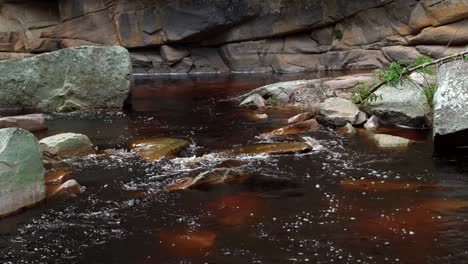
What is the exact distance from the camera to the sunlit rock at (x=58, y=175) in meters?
6.69

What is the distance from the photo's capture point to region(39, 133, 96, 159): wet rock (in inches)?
316

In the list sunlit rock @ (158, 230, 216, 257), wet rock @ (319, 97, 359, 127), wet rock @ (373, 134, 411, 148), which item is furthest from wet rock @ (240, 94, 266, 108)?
sunlit rock @ (158, 230, 216, 257)

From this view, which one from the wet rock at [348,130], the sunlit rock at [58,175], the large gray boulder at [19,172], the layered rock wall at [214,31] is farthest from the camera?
the layered rock wall at [214,31]

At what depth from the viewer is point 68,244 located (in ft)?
15.4

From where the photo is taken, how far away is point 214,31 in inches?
858

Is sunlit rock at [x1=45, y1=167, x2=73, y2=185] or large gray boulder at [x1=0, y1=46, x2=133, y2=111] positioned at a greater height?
large gray boulder at [x1=0, y1=46, x2=133, y2=111]

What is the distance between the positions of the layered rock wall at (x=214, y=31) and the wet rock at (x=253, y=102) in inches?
346

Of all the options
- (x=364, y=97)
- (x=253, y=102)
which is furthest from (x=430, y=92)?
(x=253, y=102)

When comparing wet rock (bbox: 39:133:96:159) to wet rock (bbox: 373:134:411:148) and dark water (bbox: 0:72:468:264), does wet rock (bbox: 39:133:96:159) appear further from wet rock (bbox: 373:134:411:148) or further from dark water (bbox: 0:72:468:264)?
wet rock (bbox: 373:134:411:148)

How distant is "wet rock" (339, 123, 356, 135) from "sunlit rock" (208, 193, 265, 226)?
12.4 feet

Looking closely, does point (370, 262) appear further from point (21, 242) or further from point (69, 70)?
point (69, 70)

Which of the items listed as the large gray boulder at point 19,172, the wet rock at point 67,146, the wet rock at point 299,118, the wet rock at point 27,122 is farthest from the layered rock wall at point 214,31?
the large gray boulder at point 19,172

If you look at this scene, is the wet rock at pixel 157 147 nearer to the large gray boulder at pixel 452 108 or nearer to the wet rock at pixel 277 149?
the wet rock at pixel 277 149

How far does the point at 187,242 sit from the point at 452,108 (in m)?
4.85
